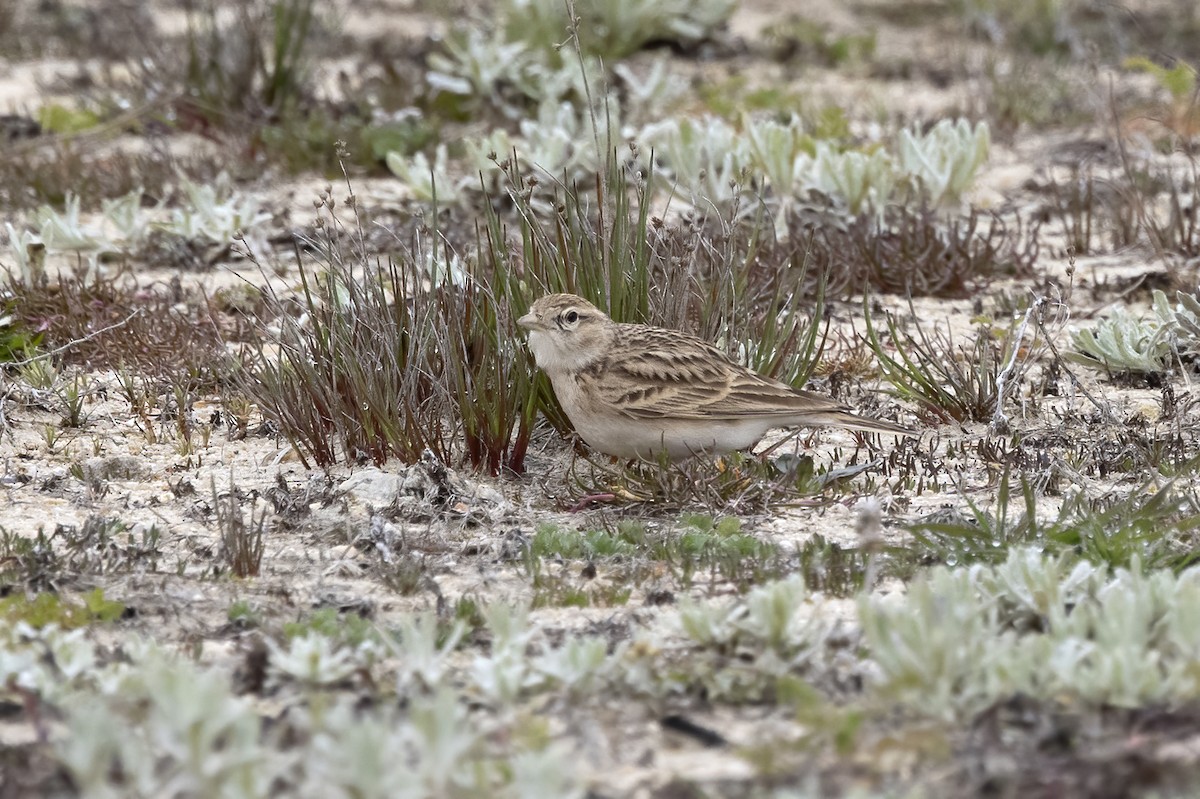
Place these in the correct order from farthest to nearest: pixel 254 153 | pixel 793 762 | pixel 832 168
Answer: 1. pixel 254 153
2. pixel 832 168
3. pixel 793 762

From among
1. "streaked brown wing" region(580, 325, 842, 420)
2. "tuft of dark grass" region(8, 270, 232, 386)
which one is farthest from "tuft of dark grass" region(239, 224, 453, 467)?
"tuft of dark grass" region(8, 270, 232, 386)

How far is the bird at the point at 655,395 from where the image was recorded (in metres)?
5.55

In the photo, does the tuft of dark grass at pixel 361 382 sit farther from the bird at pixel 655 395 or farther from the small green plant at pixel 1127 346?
the small green plant at pixel 1127 346

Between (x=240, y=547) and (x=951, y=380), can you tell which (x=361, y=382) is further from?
(x=951, y=380)

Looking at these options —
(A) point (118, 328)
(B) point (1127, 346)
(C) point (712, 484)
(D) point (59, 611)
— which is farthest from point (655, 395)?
(A) point (118, 328)

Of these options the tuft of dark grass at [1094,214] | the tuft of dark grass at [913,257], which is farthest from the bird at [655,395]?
the tuft of dark grass at [1094,214]

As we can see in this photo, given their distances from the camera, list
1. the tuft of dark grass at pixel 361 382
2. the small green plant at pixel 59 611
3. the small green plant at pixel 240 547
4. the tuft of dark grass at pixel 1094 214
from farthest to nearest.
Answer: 1. the tuft of dark grass at pixel 1094 214
2. the tuft of dark grass at pixel 361 382
3. the small green plant at pixel 240 547
4. the small green plant at pixel 59 611

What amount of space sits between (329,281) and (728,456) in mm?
1632

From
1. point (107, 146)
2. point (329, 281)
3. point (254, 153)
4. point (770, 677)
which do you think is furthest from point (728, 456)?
point (107, 146)

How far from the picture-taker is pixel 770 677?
3.96 m

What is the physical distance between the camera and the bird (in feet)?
18.2

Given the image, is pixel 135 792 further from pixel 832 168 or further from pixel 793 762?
pixel 832 168

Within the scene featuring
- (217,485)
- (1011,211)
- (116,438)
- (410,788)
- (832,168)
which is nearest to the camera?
(410,788)

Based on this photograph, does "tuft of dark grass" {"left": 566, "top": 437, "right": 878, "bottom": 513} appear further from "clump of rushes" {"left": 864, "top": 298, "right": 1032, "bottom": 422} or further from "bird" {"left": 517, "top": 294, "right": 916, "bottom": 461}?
"clump of rushes" {"left": 864, "top": 298, "right": 1032, "bottom": 422}
